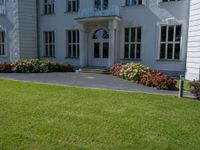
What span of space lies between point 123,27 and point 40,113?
41.9ft

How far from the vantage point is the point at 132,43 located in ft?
58.6

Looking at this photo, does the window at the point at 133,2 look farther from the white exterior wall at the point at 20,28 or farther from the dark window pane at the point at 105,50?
the white exterior wall at the point at 20,28

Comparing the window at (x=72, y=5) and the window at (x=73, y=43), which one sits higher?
the window at (x=72, y=5)

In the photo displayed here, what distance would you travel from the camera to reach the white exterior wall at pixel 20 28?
21719 mm

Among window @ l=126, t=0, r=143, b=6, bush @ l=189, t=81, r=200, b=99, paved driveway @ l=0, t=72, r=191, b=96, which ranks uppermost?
window @ l=126, t=0, r=143, b=6

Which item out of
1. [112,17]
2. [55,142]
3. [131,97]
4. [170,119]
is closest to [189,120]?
[170,119]

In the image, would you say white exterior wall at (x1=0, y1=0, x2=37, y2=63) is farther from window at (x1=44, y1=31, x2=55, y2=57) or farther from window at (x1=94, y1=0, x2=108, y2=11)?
window at (x1=94, y1=0, x2=108, y2=11)

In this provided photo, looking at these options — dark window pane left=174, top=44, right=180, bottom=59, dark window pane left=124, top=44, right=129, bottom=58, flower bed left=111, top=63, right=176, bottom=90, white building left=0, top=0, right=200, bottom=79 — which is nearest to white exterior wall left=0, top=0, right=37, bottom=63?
white building left=0, top=0, right=200, bottom=79

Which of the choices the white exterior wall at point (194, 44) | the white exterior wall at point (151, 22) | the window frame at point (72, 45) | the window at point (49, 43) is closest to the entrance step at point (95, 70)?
the white exterior wall at point (151, 22)

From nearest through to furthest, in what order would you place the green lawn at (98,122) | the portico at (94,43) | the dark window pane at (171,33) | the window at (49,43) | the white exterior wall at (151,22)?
the green lawn at (98,122), the white exterior wall at (151,22), the dark window pane at (171,33), the portico at (94,43), the window at (49,43)

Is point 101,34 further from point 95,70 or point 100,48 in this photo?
point 95,70

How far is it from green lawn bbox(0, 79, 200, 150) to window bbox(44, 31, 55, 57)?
43.7ft

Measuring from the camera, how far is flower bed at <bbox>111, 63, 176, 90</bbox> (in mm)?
10832

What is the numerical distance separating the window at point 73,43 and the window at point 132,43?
458cm
